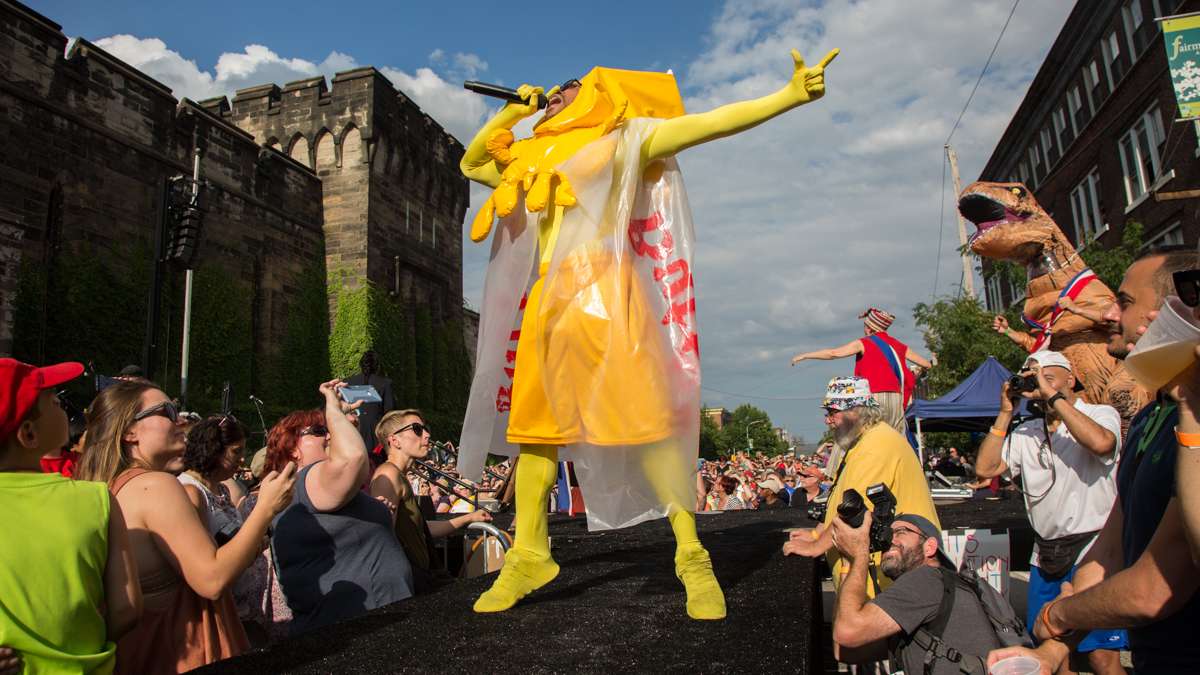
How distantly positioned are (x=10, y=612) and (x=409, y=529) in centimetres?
237

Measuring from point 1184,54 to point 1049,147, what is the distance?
58.2 ft

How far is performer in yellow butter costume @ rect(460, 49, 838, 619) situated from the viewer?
2.59 meters

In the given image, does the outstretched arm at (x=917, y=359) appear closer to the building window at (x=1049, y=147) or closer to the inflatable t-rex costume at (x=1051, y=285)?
the inflatable t-rex costume at (x=1051, y=285)

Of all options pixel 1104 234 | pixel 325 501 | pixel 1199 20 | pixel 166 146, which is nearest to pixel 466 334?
pixel 166 146

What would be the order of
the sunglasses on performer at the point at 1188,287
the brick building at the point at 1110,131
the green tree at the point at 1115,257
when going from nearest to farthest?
1. the sunglasses on performer at the point at 1188,287
2. the green tree at the point at 1115,257
3. the brick building at the point at 1110,131

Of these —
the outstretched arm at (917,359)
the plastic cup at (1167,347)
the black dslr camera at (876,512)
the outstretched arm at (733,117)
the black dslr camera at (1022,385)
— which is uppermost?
the outstretched arm at (733,117)

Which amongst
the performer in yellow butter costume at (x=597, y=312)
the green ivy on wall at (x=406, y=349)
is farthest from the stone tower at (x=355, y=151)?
the performer in yellow butter costume at (x=597, y=312)

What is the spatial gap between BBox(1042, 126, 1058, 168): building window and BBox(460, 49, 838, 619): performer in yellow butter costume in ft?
83.3

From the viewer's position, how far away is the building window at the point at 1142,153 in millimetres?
17219

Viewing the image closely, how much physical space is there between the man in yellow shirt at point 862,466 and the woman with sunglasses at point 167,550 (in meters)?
2.12

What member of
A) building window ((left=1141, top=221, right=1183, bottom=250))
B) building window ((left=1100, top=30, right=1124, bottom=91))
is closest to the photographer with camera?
building window ((left=1141, top=221, right=1183, bottom=250))

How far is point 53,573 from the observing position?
1733 millimetres

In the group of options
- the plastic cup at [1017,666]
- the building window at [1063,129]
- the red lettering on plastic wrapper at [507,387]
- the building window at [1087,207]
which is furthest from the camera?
the building window at [1063,129]

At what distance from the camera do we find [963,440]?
25.7 m
